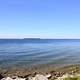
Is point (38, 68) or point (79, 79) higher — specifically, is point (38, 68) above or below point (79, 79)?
below

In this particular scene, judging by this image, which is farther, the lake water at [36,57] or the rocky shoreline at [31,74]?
the lake water at [36,57]

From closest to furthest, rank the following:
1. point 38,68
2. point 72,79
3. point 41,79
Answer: point 72,79, point 41,79, point 38,68

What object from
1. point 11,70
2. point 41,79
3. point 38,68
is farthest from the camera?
point 38,68

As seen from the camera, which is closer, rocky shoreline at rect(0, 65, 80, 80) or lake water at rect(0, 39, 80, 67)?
rocky shoreline at rect(0, 65, 80, 80)

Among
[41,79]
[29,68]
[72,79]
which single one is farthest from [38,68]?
[72,79]

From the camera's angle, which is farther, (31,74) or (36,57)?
(36,57)

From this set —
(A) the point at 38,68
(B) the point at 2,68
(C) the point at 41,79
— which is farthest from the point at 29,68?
(C) the point at 41,79

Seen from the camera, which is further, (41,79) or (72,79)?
(41,79)

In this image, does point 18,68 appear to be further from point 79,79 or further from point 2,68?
point 79,79

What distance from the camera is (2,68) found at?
26.0 metres

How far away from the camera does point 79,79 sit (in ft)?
39.8

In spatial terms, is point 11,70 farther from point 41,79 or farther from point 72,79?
point 72,79

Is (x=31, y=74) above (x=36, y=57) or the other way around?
the other way around

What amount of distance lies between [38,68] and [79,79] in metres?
15.0
